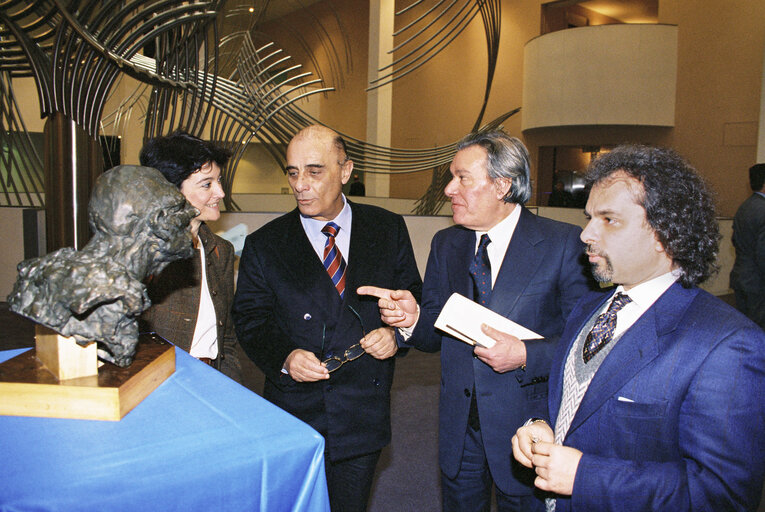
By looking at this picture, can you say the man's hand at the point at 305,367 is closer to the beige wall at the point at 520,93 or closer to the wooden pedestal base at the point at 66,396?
the wooden pedestal base at the point at 66,396

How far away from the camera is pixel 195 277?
1920 millimetres

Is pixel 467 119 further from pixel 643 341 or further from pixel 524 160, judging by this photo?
pixel 643 341

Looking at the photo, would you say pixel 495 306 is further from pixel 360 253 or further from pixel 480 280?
pixel 360 253

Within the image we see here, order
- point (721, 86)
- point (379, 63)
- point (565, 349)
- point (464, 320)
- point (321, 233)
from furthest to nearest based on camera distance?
point (721, 86) → point (379, 63) → point (321, 233) → point (464, 320) → point (565, 349)

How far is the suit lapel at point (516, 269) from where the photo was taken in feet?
5.82

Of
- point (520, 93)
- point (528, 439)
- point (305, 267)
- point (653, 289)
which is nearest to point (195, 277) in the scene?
point (305, 267)

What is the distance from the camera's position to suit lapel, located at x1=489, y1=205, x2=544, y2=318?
1.77 meters

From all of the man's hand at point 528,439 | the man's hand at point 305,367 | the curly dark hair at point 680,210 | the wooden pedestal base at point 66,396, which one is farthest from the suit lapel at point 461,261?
the wooden pedestal base at point 66,396

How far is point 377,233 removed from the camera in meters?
2.12

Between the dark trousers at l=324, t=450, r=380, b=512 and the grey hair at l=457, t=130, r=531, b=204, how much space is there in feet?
3.67

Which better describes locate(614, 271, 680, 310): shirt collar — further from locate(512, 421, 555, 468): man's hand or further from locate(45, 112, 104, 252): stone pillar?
locate(45, 112, 104, 252): stone pillar

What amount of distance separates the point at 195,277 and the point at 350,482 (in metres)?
0.96

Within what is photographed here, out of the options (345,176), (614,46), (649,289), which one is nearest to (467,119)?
(614,46)

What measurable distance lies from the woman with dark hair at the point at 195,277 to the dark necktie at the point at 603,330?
1.29 meters
